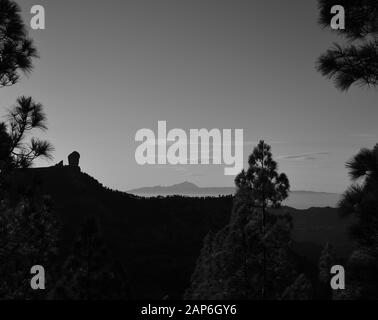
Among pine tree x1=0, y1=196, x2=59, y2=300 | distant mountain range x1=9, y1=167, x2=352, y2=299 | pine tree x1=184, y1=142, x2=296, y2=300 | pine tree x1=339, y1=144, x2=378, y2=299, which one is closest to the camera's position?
pine tree x1=339, y1=144, x2=378, y2=299

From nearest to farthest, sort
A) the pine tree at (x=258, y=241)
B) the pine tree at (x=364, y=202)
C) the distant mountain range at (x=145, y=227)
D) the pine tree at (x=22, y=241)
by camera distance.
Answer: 1. the pine tree at (x=364, y=202)
2. the pine tree at (x=22, y=241)
3. the pine tree at (x=258, y=241)
4. the distant mountain range at (x=145, y=227)

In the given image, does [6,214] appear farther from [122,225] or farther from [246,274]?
[122,225]

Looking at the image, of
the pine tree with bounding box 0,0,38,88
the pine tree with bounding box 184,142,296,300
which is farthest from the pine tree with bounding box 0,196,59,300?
the pine tree with bounding box 184,142,296,300

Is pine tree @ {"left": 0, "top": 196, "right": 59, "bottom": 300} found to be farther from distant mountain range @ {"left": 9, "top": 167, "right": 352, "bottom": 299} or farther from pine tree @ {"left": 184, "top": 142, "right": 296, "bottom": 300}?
distant mountain range @ {"left": 9, "top": 167, "right": 352, "bottom": 299}

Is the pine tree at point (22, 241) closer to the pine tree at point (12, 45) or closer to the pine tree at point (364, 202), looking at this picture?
the pine tree at point (12, 45)

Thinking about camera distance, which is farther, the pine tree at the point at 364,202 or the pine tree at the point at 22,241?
the pine tree at the point at 22,241

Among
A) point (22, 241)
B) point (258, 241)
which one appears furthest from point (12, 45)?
point (258, 241)

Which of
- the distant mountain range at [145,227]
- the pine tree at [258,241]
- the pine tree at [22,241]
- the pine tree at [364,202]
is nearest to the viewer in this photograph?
the pine tree at [364,202]

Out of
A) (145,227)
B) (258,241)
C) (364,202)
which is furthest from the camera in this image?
(145,227)

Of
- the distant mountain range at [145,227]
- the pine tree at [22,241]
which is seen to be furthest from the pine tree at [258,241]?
the distant mountain range at [145,227]

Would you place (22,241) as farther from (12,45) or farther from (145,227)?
(145,227)

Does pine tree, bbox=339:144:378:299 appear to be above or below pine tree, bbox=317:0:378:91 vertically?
Answer: below

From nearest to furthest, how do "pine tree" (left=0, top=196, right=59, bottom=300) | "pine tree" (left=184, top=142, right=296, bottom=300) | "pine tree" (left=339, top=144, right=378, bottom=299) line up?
"pine tree" (left=339, top=144, right=378, bottom=299), "pine tree" (left=0, top=196, right=59, bottom=300), "pine tree" (left=184, top=142, right=296, bottom=300)
